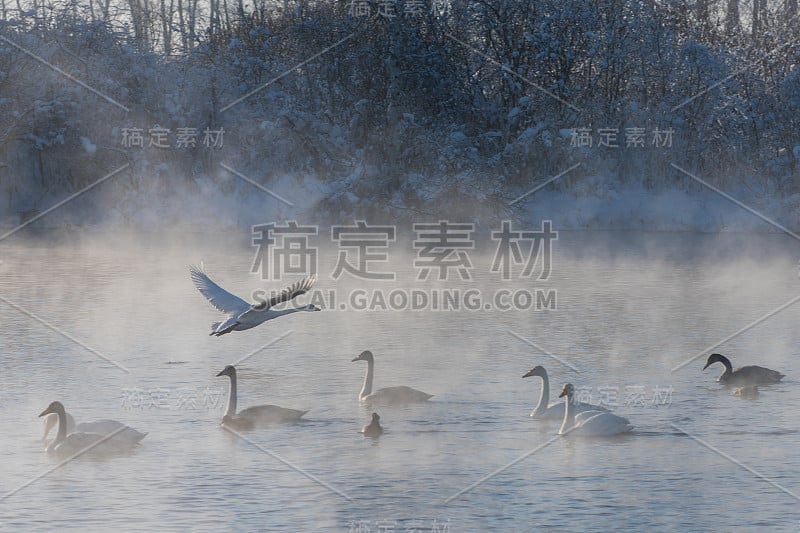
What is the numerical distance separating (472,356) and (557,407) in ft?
12.2

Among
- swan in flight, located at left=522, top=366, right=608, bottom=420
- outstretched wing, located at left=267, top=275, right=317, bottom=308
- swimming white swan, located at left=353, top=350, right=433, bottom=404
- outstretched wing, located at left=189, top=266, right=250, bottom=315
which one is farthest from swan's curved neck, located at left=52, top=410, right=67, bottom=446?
swan in flight, located at left=522, top=366, right=608, bottom=420

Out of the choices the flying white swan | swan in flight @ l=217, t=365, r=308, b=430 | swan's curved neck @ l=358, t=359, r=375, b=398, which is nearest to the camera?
the flying white swan

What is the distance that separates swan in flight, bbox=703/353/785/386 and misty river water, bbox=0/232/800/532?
0.21 meters

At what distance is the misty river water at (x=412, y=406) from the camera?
37.1ft

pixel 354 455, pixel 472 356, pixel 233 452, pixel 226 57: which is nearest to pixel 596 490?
pixel 354 455

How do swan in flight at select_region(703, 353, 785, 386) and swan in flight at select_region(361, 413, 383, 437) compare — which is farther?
swan in flight at select_region(703, 353, 785, 386)

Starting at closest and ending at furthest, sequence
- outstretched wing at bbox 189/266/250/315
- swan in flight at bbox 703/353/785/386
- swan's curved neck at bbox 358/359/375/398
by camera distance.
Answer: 1. swan's curved neck at bbox 358/359/375/398
2. swan in flight at bbox 703/353/785/386
3. outstretched wing at bbox 189/266/250/315

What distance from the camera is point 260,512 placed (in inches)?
440

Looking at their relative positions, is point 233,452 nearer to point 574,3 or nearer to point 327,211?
point 327,211

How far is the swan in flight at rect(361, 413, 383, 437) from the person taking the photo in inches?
543

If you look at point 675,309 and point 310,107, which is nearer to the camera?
point 675,309

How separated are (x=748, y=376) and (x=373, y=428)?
501cm

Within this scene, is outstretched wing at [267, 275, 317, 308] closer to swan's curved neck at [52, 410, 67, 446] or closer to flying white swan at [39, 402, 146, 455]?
flying white swan at [39, 402, 146, 455]

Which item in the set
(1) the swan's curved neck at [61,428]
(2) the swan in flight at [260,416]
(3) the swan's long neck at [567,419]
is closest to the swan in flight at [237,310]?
(2) the swan in flight at [260,416]
